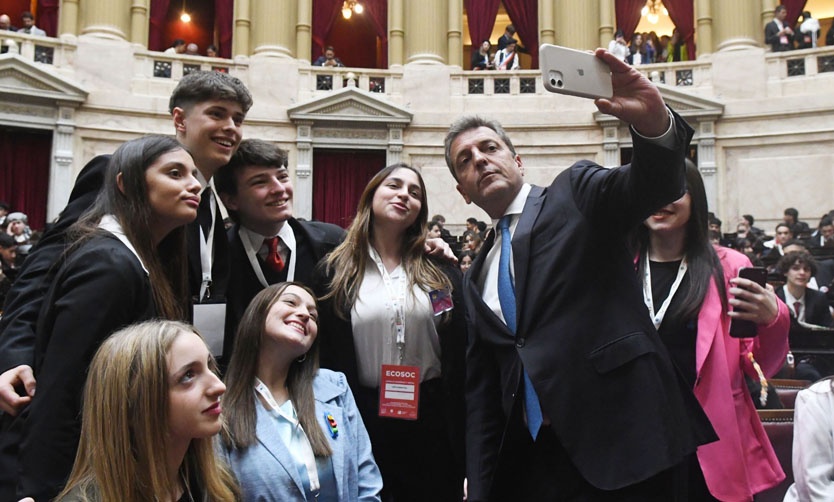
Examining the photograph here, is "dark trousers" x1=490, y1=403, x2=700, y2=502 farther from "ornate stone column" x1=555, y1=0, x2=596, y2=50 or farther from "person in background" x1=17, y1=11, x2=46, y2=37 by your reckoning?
"person in background" x1=17, y1=11, x2=46, y2=37

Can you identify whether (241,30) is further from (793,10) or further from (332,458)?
(332,458)

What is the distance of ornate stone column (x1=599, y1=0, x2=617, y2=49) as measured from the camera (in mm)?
15789

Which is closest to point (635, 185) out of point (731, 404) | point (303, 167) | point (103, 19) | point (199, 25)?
point (731, 404)

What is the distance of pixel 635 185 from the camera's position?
1779mm

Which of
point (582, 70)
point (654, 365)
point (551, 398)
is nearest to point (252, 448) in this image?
point (551, 398)

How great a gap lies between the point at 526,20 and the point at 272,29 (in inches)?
243

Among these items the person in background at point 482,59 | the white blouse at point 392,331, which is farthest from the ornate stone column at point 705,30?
the white blouse at point 392,331

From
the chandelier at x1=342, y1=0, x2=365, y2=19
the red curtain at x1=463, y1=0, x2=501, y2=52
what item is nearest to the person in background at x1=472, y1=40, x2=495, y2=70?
the red curtain at x1=463, y1=0, x2=501, y2=52

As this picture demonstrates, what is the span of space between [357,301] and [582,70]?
1.51 m

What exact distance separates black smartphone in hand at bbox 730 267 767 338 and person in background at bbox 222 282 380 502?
1.36 metres

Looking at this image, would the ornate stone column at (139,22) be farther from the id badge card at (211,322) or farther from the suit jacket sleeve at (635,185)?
the suit jacket sleeve at (635,185)

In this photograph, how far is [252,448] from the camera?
2311 millimetres

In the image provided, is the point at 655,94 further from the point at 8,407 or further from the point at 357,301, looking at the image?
the point at 8,407

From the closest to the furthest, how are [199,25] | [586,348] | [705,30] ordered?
[586,348] < [705,30] < [199,25]
